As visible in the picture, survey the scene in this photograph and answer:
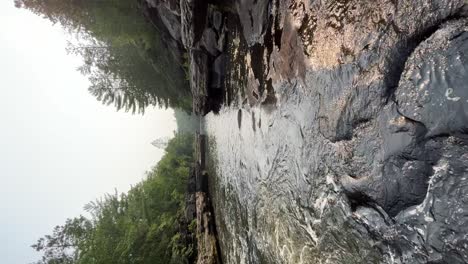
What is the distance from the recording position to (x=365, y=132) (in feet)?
6.35

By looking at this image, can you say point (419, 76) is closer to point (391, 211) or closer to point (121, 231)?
point (391, 211)

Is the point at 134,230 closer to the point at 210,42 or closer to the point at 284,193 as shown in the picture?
the point at 210,42

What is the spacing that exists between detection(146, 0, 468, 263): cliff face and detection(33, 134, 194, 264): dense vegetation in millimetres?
5132

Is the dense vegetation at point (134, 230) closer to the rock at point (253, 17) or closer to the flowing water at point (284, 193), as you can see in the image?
the flowing water at point (284, 193)

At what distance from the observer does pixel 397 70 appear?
174cm

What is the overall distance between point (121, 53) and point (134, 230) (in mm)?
7164

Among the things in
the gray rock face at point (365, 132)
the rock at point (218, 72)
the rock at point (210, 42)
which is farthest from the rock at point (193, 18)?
the gray rock face at point (365, 132)

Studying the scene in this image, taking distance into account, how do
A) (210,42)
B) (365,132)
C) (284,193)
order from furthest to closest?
1. (210,42)
2. (284,193)
3. (365,132)

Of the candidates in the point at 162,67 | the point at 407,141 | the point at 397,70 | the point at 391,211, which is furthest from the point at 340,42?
the point at 162,67

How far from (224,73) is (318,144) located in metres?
4.13

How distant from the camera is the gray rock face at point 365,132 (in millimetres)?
1447

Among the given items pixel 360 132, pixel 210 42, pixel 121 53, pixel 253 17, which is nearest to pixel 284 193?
Answer: pixel 360 132

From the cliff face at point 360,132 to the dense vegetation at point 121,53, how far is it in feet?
23.9

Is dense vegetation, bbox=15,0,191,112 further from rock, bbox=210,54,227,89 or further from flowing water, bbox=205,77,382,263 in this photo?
flowing water, bbox=205,77,382,263
